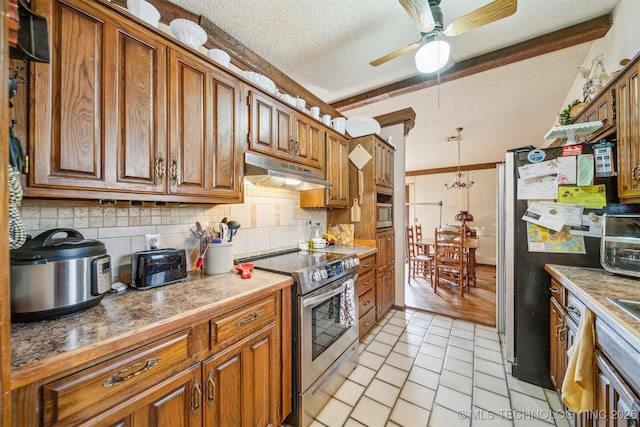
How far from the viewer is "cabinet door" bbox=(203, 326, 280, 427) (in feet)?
3.41

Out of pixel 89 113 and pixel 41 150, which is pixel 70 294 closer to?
pixel 41 150

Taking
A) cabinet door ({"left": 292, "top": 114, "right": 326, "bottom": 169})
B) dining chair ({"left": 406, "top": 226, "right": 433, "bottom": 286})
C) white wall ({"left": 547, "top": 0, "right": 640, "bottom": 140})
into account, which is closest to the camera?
white wall ({"left": 547, "top": 0, "right": 640, "bottom": 140})

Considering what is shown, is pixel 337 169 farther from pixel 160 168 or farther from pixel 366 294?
pixel 160 168

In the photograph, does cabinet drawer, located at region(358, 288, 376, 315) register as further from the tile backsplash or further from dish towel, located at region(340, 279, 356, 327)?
the tile backsplash

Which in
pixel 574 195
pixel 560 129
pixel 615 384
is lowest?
pixel 615 384

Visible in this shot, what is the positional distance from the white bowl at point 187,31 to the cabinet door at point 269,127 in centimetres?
40

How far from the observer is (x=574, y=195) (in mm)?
1574

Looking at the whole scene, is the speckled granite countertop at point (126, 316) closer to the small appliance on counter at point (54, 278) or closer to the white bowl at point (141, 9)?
the small appliance on counter at point (54, 278)

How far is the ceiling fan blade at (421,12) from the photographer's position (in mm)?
1306

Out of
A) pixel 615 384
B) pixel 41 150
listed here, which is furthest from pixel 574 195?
pixel 41 150

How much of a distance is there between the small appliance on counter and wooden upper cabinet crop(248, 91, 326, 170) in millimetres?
1055

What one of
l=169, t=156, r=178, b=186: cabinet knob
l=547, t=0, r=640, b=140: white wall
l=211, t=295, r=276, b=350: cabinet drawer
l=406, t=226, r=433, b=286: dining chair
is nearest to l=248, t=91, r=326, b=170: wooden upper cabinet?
l=169, t=156, r=178, b=186: cabinet knob

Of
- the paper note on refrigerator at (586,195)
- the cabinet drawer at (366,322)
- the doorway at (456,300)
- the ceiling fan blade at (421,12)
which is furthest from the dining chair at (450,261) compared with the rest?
the ceiling fan blade at (421,12)

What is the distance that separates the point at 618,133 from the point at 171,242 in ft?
9.22
